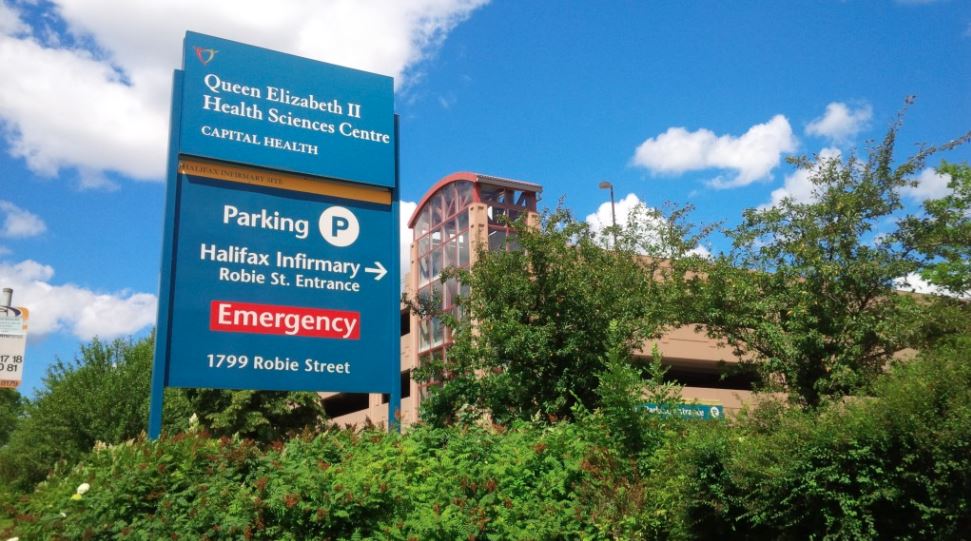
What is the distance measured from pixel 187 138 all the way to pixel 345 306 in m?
3.03

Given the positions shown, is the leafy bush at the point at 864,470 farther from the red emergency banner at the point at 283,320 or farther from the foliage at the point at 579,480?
the red emergency banner at the point at 283,320

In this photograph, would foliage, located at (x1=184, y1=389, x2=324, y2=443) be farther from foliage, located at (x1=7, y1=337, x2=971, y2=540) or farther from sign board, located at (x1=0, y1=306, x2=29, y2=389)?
foliage, located at (x1=7, y1=337, x2=971, y2=540)

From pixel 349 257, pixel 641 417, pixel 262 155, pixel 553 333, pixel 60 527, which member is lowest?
pixel 60 527

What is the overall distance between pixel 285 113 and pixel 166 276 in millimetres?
2892

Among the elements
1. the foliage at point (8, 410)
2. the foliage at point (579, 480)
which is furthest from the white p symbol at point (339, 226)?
the foliage at point (8, 410)

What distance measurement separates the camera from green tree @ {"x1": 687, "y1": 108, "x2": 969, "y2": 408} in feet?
54.5

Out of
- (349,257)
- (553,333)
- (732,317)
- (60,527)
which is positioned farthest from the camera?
(732,317)

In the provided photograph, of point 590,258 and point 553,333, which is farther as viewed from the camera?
point 590,258

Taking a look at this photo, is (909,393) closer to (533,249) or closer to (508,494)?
(508,494)

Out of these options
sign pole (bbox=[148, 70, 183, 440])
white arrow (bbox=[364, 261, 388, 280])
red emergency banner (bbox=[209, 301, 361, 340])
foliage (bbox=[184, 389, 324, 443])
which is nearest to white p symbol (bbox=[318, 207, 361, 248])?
white arrow (bbox=[364, 261, 388, 280])

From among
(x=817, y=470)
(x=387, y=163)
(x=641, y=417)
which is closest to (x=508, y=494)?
(x=641, y=417)

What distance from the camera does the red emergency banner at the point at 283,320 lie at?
1048 centimetres

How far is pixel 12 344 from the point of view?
17562 mm

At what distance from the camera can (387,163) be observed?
12172 mm
